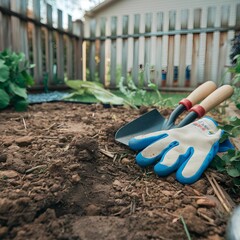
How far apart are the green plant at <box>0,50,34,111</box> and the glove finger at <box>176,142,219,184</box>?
5.08ft

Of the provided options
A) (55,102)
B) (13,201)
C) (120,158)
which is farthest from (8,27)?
(13,201)

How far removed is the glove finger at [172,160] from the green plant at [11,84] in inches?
57.8

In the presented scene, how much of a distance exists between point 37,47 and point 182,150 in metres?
3.17

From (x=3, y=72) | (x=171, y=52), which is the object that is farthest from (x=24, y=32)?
(x=171, y=52)

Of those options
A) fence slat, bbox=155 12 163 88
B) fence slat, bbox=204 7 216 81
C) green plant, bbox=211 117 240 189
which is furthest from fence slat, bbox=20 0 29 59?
green plant, bbox=211 117 240 189

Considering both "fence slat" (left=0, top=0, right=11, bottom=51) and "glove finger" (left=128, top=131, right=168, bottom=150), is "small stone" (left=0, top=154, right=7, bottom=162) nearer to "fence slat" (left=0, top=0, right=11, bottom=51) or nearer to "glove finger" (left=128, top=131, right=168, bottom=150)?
"glove finger" (left=128, top=131, right=168, bottom=150)

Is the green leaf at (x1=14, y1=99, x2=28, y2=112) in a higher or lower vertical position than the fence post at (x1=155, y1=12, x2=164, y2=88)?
lower

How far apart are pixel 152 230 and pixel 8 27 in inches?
124

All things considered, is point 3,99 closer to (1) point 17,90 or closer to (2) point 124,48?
(1) point 17,90

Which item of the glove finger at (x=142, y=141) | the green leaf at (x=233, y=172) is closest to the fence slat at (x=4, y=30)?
the glove finger at (x=142, y=141)

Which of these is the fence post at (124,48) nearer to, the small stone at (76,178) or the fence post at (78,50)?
the fence post at (78,50)

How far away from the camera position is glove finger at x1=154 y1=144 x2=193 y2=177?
0.98 metres

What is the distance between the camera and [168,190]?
2.94 feet

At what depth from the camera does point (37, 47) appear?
369 cm
